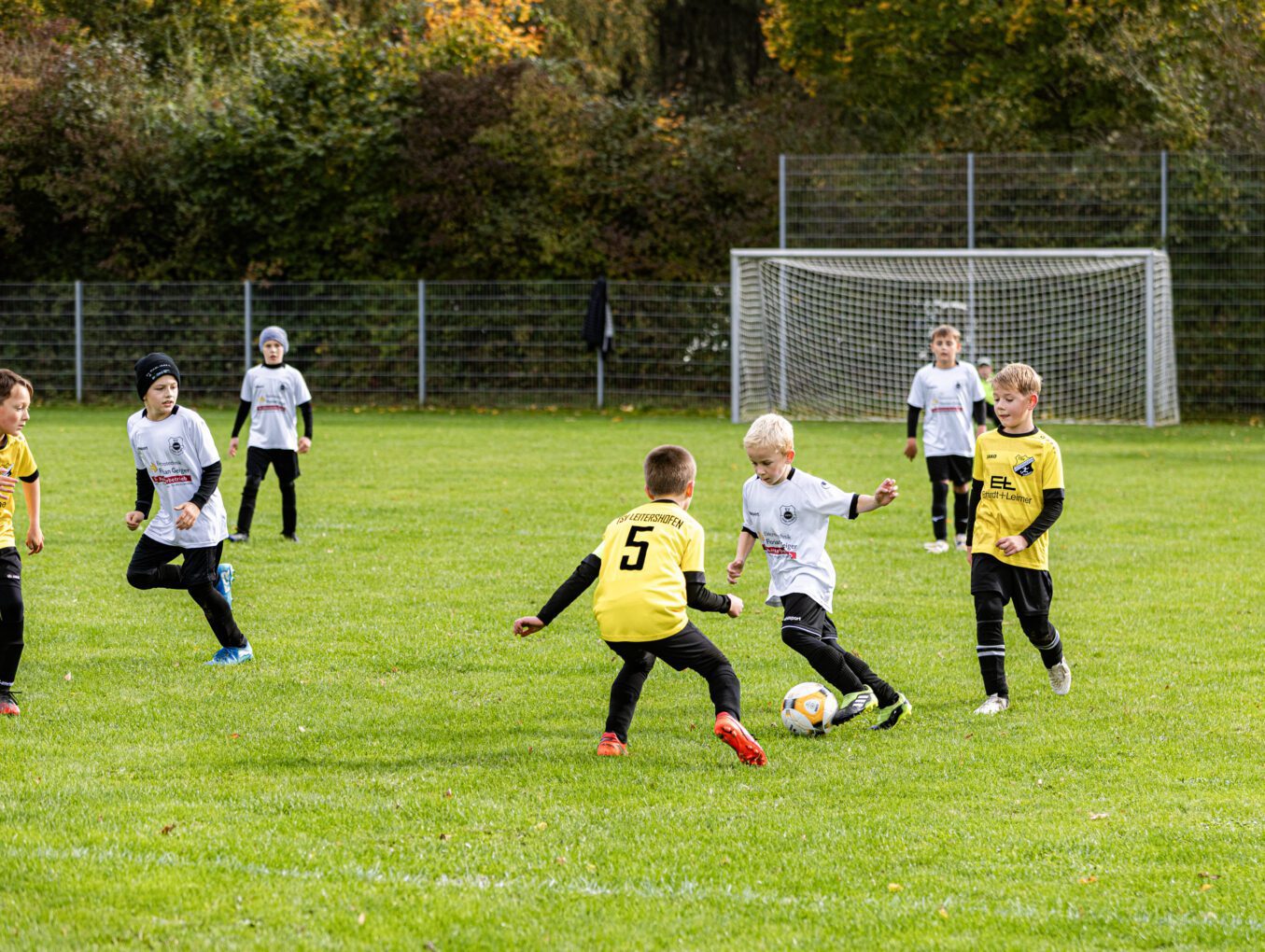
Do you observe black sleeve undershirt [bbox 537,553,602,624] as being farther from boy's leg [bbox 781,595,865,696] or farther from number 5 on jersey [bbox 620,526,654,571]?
boy's leg [bbox 781,595,865,696]

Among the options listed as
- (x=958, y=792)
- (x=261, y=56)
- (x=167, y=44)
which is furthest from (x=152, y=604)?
(x=167, y=44)

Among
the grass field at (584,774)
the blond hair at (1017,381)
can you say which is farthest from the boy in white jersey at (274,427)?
the blond hair at (1017,381)

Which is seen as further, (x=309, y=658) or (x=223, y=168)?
(x=223, y=168)

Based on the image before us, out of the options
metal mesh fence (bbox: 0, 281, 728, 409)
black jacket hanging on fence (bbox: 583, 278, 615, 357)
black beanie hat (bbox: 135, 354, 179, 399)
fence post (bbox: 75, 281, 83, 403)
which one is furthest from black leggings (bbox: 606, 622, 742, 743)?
fence post (bbox: 75, 281, 83, 403)

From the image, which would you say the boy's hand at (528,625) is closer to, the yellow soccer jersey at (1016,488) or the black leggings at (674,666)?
the black leggings at (674,666)

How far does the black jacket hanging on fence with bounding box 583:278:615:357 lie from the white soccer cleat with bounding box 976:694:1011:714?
63.7 feet

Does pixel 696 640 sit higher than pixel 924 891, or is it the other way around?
pixel 696 640

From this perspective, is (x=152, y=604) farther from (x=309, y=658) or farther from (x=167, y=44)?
(x=167, y=44)

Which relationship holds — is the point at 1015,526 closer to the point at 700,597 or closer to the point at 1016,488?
the point at 1016,488

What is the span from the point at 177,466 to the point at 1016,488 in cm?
439

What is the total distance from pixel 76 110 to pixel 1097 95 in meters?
20.9

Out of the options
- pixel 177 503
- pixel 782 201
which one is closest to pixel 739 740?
pixel 177 503

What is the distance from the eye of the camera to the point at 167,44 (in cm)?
3344

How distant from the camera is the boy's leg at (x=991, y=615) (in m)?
6.91
